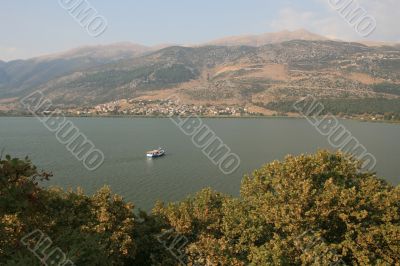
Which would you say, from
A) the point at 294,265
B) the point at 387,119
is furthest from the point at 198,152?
the point at 387,119

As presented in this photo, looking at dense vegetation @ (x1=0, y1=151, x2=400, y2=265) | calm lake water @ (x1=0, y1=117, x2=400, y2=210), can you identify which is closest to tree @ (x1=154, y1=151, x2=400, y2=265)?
dense vegetation @ (x1=0, y1=151, x2=400, y2=265)

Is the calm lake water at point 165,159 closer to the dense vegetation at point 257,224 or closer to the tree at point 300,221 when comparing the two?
the dense vegetation at point 257,224

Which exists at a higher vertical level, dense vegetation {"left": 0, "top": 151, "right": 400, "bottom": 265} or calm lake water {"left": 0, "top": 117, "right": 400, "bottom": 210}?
calm lake water {"left": 0, "top": 117, "right": 400, "bottom": 210}

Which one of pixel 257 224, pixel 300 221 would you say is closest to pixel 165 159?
pixel 257 224

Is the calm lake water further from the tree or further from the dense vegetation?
the tree

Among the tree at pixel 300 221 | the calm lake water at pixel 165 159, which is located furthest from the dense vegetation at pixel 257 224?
the calm lake water at pixel 165 159

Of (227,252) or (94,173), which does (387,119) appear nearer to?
(94,173)

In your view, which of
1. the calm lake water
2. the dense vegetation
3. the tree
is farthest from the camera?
the calm lake water
